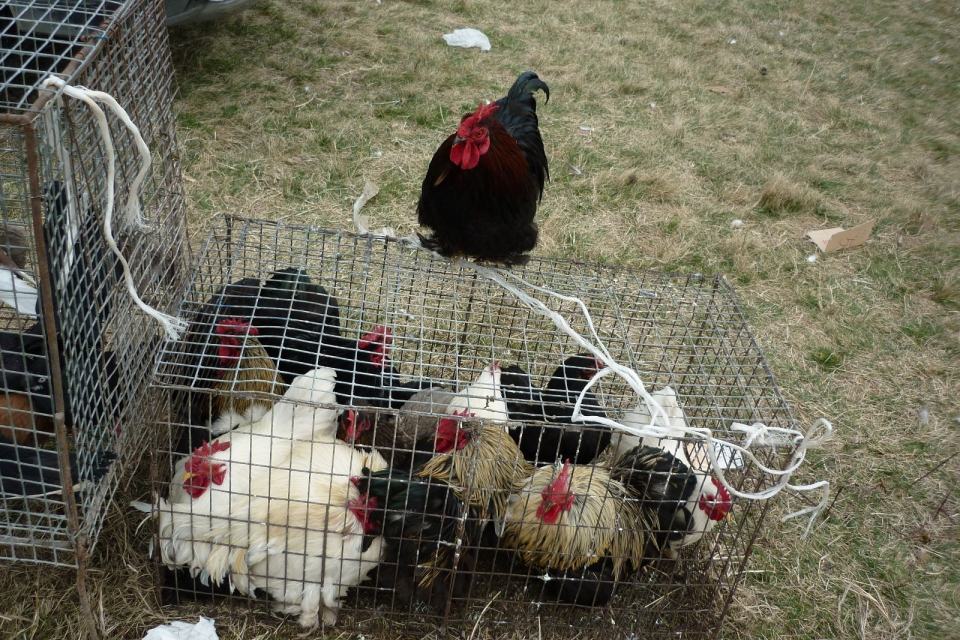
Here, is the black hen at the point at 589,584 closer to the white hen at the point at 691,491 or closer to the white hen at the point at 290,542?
the white hen at the point at 691,491

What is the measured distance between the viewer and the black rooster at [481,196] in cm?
281

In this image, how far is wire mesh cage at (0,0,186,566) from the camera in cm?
173

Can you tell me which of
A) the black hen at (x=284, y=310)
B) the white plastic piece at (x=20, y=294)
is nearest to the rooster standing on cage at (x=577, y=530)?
the black hen at (x=284, y=310)

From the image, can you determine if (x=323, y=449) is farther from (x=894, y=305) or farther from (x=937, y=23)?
(x=937, y=23)

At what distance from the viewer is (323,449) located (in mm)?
2445

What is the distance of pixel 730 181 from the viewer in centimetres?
559

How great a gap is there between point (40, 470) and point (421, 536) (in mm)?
1110

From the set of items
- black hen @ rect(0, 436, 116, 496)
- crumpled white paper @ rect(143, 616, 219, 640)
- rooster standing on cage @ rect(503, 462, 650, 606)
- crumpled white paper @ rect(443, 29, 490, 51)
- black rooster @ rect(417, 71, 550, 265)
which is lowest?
crumpled white paper @ rect(143, 616, 219, 640)

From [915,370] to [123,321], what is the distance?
4040mm

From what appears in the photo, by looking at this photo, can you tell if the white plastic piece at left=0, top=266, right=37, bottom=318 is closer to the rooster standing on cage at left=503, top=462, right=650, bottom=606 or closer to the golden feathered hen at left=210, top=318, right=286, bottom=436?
the golden feathered hen at left=210, top=318, right=286, bottom=436

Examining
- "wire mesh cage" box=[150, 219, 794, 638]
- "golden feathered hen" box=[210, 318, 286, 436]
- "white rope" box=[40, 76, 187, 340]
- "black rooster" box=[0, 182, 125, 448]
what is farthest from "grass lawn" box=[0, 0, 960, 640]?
"white rope" box=[40, 76, 187, 340]

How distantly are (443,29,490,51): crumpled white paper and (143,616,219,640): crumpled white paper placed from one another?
19.6ft

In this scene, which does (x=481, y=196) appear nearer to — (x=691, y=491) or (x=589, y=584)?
(x=691, y=491)

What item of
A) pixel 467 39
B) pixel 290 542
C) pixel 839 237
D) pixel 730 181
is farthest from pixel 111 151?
pixel 467 39
